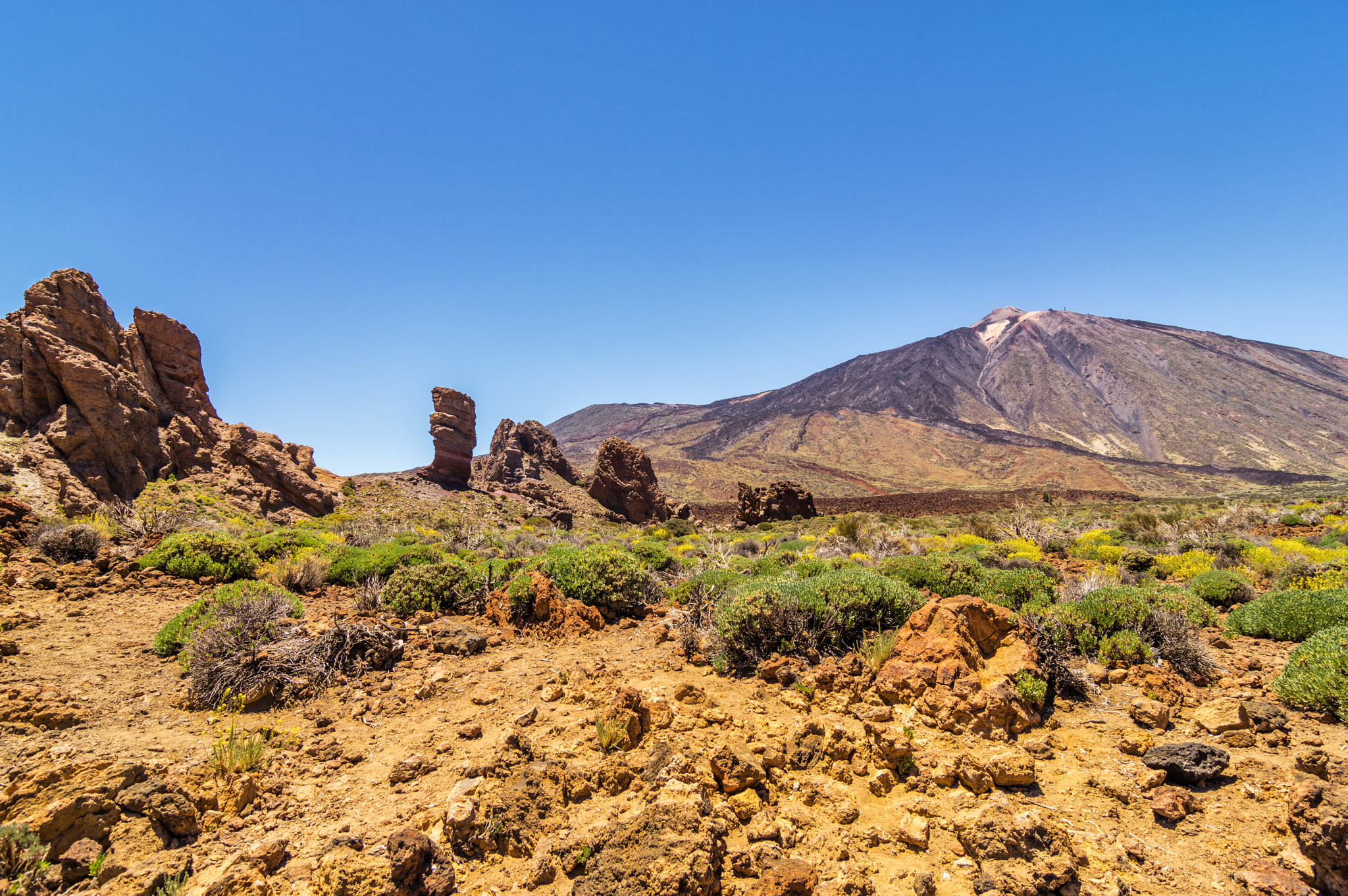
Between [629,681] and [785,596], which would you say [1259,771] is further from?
[629,681]

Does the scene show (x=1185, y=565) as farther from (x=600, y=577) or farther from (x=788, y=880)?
(x=788, y=880)

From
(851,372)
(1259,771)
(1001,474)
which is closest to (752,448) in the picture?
(1001,474)

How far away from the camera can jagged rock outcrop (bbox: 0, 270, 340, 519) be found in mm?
12312

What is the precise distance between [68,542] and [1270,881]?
12536 mm

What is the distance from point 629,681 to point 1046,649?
3766 millimetres

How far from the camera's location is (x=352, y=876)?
9.83ft

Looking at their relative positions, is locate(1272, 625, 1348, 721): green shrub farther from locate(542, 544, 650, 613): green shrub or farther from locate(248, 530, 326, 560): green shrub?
locate(248, 530, 326, 560): green shrub

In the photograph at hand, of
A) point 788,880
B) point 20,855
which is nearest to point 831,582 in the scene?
point 788,880

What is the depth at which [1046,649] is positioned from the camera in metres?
4.90

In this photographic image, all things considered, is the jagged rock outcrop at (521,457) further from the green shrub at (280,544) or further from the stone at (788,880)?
the stone at (788,880)

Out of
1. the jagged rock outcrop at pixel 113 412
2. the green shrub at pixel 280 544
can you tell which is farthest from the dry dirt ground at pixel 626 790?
the jagged rock outcrop at pixel 113 412

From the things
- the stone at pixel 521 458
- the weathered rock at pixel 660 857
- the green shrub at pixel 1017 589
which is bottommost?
the weathered rock at pixel 660 857

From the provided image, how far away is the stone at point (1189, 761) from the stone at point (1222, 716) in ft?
1.60

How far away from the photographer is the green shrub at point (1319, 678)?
13.0ft
